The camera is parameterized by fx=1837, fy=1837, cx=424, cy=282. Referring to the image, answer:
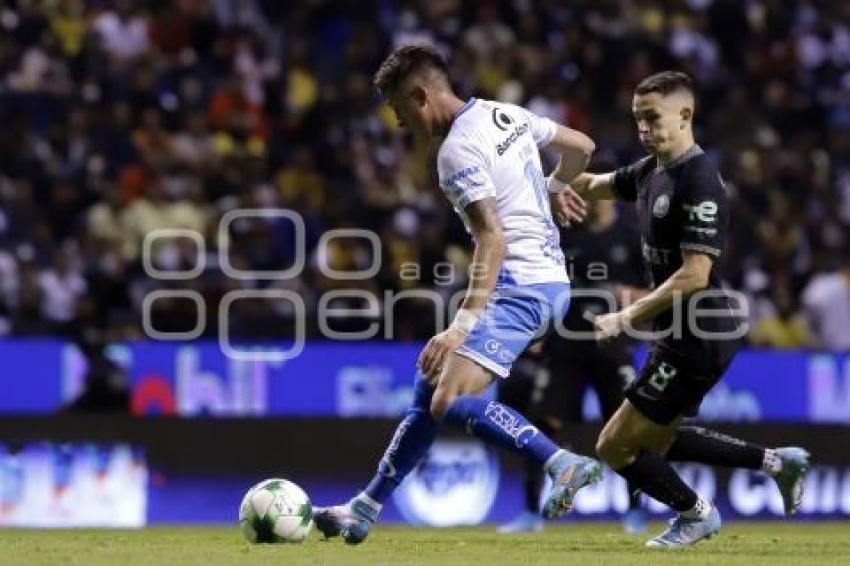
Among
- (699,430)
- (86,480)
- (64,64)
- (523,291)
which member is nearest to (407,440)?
(523,291)

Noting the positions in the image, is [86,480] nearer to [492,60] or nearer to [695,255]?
[695,255]

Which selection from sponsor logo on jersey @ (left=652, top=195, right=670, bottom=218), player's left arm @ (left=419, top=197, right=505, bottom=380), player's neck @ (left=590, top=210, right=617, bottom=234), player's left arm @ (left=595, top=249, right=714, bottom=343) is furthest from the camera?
player's neck @ (left=590, top=210, right=617, bottom=234)

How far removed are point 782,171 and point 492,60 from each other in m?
3.22

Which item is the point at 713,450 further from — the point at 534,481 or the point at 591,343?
the point at 534,481

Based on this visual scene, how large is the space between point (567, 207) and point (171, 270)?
277 inches

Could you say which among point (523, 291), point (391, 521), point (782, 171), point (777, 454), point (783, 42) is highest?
point (783, 42)

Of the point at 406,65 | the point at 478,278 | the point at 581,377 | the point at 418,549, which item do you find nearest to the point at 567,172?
the point at 406,65

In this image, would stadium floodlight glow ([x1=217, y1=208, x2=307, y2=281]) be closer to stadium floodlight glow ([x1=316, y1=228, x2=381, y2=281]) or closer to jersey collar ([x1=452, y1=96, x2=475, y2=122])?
stadium floodlight glow ([x1=316, y1=228, x2=381, y2=281])

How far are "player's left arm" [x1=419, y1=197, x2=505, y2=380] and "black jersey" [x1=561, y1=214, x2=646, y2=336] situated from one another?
346 centimetres

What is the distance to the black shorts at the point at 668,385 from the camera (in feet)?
28.5

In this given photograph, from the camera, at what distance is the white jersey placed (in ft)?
26.8

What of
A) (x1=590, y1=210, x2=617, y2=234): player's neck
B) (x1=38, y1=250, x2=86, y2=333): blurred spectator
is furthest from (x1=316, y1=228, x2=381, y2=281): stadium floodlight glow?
(x1=590, y1=210, x2=617, y2=234): player's neck

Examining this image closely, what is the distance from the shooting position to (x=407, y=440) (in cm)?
870

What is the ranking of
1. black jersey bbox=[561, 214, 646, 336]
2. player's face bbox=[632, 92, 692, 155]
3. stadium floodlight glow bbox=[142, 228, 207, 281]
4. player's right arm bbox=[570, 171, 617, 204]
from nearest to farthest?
player's face bbox=[632, 92, 692, 155] < player's right arm bbox=[570, 171, 617, 204] < black jersey bbox=[561, 214, 646, 336] < stadium floodlight glow bbox=[142, 228, 207, 281]
